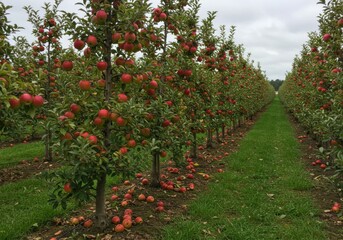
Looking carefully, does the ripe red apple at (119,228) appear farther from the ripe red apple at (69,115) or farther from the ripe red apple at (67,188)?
the ripe red apple at (69,115)

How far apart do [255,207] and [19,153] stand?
8733 mm

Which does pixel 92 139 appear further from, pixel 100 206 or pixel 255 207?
pixel 255 207

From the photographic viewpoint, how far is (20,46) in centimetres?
1169

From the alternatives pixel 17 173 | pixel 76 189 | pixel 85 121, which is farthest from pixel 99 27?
pixel 17 173

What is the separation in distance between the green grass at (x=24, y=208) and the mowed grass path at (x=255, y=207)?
2.17 meters

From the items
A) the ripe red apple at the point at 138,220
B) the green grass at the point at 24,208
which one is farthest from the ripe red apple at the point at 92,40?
the ripe red apple at the point at 138,220

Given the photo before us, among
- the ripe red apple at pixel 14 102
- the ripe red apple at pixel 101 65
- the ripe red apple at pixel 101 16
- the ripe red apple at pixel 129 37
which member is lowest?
the ripe red apple at pixel 14 102

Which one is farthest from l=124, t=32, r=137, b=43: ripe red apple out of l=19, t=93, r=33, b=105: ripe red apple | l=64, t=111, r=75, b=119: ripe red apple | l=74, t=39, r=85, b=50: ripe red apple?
l=19, t=93, r=33, b=105: ripe red apple

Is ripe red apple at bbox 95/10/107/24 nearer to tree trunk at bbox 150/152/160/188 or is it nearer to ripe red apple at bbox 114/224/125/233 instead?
ripe red apple at bbox 114/224/125/233

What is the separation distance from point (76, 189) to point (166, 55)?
3707 mm

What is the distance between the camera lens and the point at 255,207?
20.2ft

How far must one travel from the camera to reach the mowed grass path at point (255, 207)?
4.96 meters

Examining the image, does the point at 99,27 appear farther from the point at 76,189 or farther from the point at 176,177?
the point at 176,177

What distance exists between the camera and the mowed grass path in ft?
16.3
